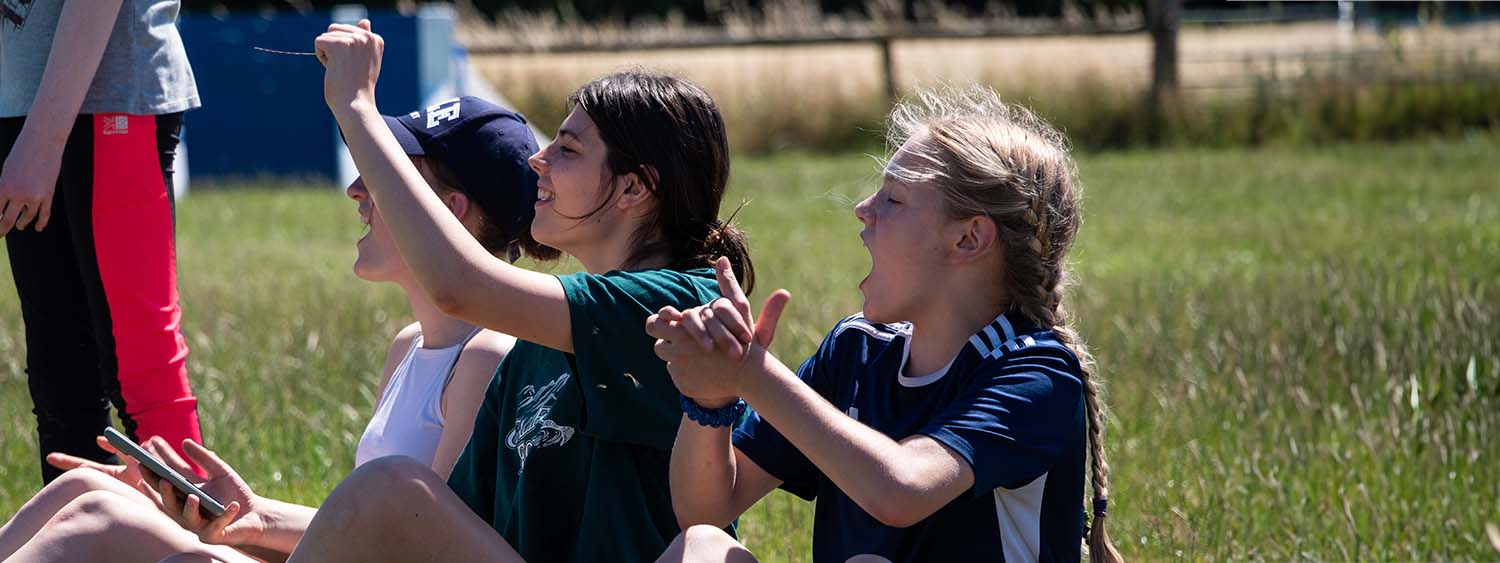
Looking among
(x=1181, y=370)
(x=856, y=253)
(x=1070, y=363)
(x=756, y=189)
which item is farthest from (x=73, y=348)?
(x=756, y=189)

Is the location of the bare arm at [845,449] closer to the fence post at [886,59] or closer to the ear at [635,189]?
the ear at [635,189]

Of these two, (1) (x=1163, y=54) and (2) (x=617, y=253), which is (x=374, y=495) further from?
(1) (x=1163, y=54)

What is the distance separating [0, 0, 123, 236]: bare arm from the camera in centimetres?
331

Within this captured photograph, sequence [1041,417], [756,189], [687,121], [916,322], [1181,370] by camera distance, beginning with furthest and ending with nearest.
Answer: [756,189] → [1181,370] → [687,121] → [916,322] → [1041,417]

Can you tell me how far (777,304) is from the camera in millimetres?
Result: 2158

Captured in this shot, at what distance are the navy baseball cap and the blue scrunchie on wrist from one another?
33.6 inches

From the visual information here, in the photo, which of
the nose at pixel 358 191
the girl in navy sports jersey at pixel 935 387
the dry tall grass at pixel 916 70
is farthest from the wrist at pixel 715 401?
the dry tall grass at pixel 916 70

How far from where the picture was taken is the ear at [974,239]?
95.3 inches

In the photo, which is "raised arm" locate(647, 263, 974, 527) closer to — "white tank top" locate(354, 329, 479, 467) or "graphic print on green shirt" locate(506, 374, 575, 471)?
"graphic print on green shirt" locate(506, 374, 575, 471)

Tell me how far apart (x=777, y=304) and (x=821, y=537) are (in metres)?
0.54

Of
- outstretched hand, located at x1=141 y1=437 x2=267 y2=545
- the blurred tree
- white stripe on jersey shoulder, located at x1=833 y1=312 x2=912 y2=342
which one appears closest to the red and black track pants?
outstretched hand, located at x1=141 y1=437 x2=267 y2=545

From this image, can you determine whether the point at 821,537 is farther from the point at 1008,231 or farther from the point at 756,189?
the point at 756,189

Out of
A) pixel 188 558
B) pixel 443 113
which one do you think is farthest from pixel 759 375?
pixel 443 113

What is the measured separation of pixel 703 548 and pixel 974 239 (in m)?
0.58
